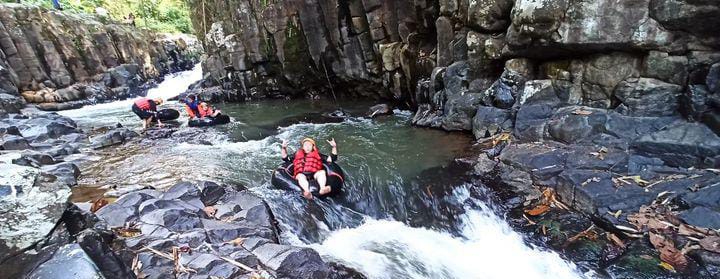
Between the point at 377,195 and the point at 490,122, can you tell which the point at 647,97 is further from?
the point at 377,195

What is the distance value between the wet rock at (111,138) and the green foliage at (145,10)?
525 inches

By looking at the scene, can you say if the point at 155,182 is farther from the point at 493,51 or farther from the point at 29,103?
the point at 29,103

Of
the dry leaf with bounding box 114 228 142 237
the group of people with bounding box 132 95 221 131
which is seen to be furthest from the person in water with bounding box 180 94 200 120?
the dry leaf with bounding box 114 228 142 237

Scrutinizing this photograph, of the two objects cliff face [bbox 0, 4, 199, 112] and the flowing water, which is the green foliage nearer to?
cliff face [bbox 0, 4, 199, 112]

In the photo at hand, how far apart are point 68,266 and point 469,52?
9675 millimetres

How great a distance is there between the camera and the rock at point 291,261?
4223mm

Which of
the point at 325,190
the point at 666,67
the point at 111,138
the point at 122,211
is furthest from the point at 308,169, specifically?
the point at 111,138

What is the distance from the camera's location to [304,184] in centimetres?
681

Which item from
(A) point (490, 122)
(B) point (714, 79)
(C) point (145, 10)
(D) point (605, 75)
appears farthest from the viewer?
(C) point (145, 10)

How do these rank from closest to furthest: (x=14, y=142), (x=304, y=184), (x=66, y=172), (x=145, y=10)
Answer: (x=304, y=184), (x=66, y=172), (x=14, y=142), (x=145, y=10)

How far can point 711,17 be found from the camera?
5852mm

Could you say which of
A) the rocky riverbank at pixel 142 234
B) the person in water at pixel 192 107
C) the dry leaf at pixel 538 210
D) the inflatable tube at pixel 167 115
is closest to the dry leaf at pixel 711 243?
the dry leaf at pixel 538 210

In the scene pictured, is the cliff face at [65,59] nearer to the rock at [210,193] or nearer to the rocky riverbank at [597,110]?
the rock at [210,193]

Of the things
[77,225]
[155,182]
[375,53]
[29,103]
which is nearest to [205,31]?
[29,103]
